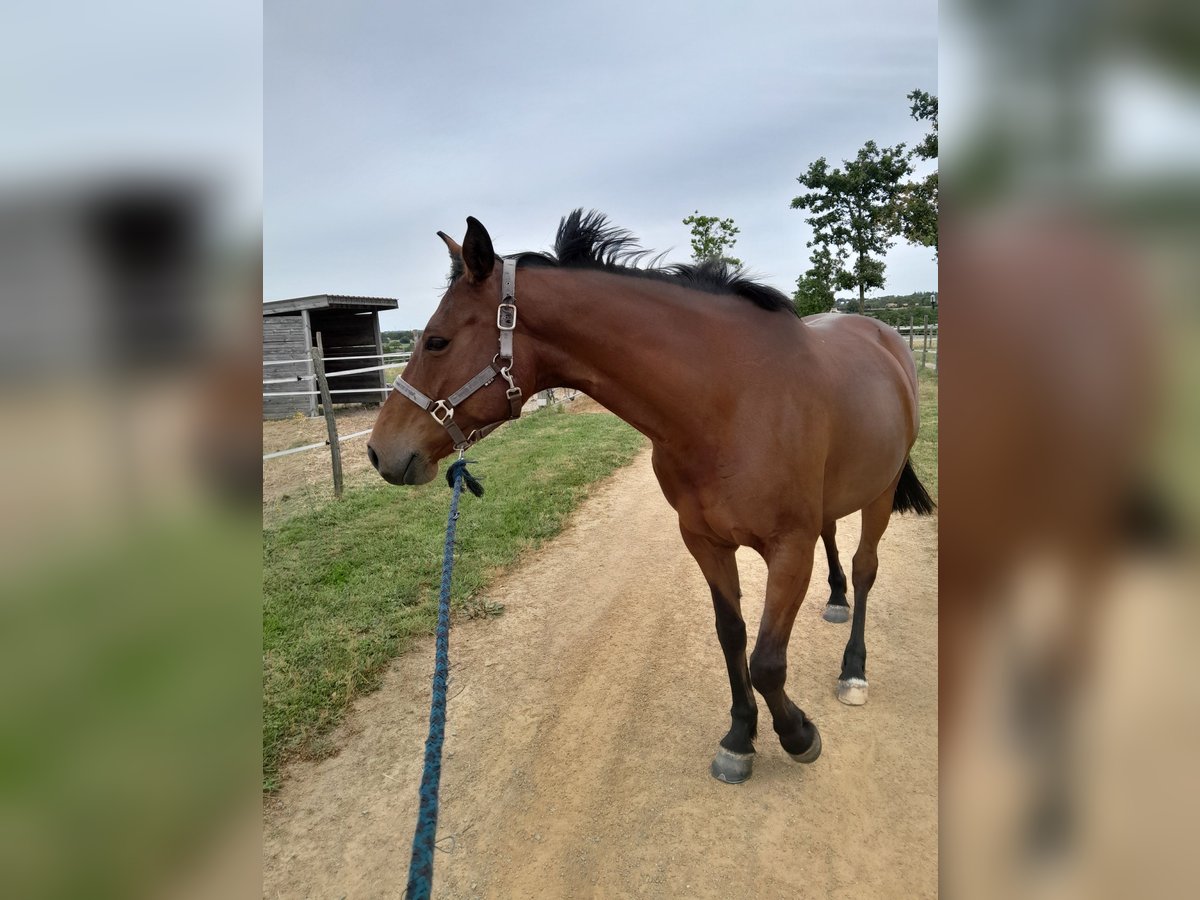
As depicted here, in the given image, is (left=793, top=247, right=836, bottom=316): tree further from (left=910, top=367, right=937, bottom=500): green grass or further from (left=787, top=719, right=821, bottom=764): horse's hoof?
(left=787, top=719, right=821, bottom=764): horse's hoof

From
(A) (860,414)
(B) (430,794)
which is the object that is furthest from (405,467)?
(A) (860,414)

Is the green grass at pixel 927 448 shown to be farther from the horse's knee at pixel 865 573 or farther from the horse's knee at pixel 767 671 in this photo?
the horse's knee at pixel 767 671

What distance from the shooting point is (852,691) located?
348 centimetres

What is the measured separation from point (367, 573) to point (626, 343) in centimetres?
366

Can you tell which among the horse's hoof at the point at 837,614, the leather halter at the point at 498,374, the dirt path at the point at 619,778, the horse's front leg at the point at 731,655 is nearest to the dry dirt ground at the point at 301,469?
the dirt path at the point at 619,778

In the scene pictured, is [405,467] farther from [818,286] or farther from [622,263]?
[818,286]

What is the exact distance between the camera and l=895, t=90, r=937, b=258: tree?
2.99 feet

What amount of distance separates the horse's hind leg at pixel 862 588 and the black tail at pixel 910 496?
589mm

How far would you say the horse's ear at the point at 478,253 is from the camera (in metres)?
2.40
